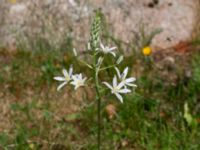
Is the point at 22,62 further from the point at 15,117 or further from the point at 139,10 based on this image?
the point at 139,10

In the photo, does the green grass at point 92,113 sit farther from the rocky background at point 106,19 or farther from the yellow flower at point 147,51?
the rocky background at point 106,19

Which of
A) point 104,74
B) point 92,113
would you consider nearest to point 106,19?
point 104,74

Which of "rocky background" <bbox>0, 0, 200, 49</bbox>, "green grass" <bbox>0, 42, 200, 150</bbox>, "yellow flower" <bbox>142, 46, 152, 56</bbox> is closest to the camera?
"green grass" <bbox>0, 42, 200, 150</bbox>

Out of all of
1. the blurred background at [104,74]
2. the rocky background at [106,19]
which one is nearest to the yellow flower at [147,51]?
the blurred background at [104,74]

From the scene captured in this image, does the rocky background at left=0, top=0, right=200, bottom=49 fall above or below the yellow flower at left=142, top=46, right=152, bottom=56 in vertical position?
above

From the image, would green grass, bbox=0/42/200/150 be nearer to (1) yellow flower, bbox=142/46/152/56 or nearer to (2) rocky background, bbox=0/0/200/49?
(1) yellow flower, bbox=142/46/152/56

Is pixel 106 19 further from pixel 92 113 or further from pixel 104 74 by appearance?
pixel 92 113

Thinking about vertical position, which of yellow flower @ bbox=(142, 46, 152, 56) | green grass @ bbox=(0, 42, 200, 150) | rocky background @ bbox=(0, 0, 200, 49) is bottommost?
green grass @ bbox=(0, 42, 200, 150)

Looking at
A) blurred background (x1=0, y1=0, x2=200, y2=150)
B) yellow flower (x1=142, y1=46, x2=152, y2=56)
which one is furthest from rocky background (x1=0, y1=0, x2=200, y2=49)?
yellow flower (x1=142, y1=46, x2=152, y2=56)
